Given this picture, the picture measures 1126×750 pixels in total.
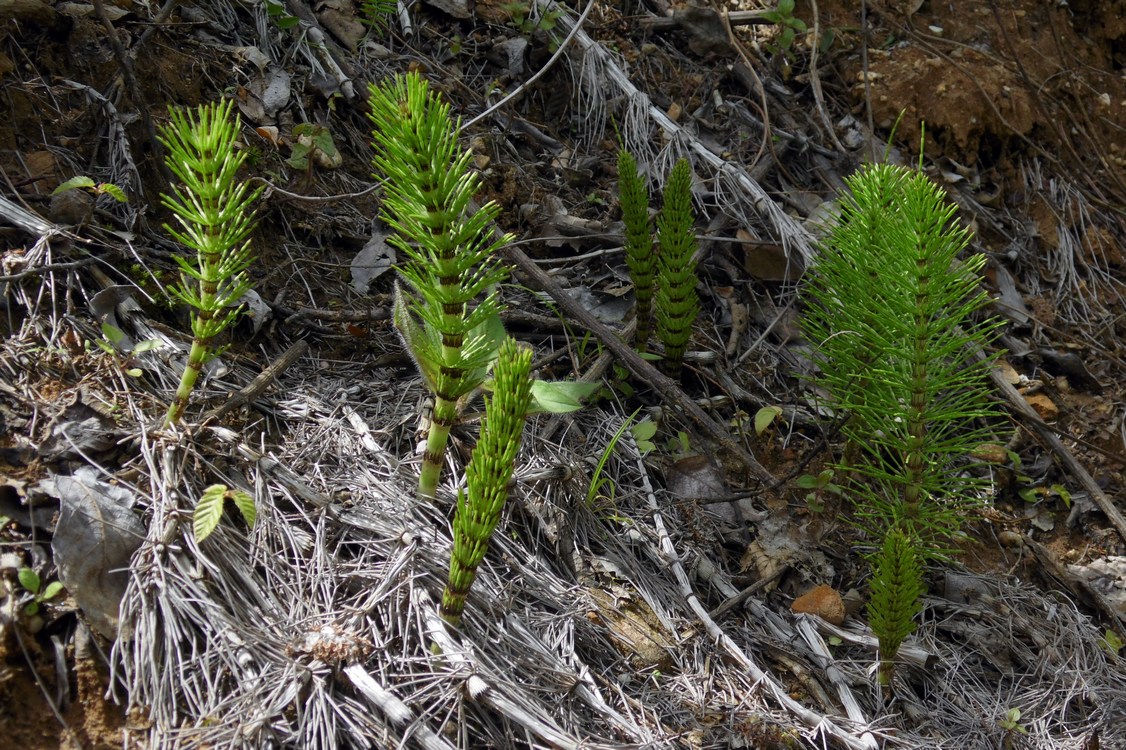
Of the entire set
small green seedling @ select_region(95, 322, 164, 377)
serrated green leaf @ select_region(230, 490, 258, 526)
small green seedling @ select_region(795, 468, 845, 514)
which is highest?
small green seedling @ select_region(95, 322, 164, 377)

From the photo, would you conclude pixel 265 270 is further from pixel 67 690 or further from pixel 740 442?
pixel 740 442

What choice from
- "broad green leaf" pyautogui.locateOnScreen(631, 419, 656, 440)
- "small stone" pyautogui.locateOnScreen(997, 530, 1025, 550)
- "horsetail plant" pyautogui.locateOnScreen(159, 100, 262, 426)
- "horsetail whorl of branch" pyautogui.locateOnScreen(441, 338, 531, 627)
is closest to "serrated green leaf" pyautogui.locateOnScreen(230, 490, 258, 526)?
"horsetail plant" pyautogui.locateOnScreen(159, 100, 262, 426)

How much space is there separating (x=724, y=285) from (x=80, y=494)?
2.47 meters

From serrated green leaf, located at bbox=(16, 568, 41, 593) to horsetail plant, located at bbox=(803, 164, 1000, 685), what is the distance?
2.00 m

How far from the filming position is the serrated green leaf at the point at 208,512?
6.07ft

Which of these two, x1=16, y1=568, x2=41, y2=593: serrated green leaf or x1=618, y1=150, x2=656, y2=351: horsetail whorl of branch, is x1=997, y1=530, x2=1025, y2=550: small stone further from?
x1=16, y1=568, x2=41, y2=593: serrated green leaf

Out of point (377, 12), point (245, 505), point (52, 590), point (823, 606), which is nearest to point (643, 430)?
point (823, 606)

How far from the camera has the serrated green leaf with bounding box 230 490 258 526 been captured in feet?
→ 6.35

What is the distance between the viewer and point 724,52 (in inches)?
165

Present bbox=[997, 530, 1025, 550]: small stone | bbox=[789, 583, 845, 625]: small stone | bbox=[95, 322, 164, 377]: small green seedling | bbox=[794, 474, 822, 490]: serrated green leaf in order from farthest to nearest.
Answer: bbox=[997, 530, 1025, 550]: small stone
bbox=[794, 474, 822, 490]: serrated green leaf
bbox=[789, 583, 845, 625]: small stone
bbox=[95, 322, 164, 377]: small green seedling

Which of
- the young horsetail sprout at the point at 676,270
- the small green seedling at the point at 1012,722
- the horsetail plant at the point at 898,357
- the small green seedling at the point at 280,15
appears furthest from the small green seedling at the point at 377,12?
the small green seedling at the point at 1012,722

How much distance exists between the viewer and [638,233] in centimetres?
274

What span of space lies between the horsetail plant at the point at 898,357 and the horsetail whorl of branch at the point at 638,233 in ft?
1.89

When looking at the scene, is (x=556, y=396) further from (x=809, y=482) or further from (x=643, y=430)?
(x=809, y=482)
